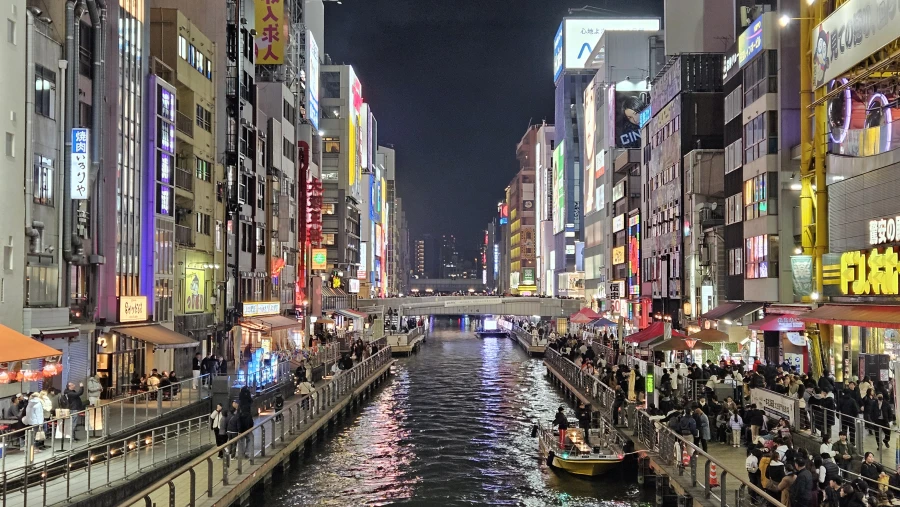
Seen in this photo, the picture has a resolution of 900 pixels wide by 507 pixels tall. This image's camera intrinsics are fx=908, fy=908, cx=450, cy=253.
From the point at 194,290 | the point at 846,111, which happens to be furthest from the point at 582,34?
the point at 846,111

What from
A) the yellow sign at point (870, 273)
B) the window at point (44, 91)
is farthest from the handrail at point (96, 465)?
the yellow sign at point (870, 273)

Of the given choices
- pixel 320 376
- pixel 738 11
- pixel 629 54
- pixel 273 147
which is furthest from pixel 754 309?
pixel 629 54

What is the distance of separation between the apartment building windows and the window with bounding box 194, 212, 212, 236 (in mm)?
18732

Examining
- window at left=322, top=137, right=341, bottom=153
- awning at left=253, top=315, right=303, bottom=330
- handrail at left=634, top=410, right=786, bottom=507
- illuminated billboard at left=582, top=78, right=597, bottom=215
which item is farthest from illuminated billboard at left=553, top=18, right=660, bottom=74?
handrail at left=634, top=410, right=786, bottom=507

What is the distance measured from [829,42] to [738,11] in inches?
775

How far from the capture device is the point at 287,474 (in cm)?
3203

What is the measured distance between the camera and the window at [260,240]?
67375mm

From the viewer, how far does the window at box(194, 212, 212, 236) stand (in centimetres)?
5397

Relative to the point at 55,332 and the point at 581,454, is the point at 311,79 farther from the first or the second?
the point at 581,454

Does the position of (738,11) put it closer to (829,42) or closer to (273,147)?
(829,42)

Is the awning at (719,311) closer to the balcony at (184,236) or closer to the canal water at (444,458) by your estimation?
the canal water at (444,458)

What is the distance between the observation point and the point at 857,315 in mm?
34094

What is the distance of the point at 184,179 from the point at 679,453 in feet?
115

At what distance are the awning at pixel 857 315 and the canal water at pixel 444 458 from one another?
10213 mm
